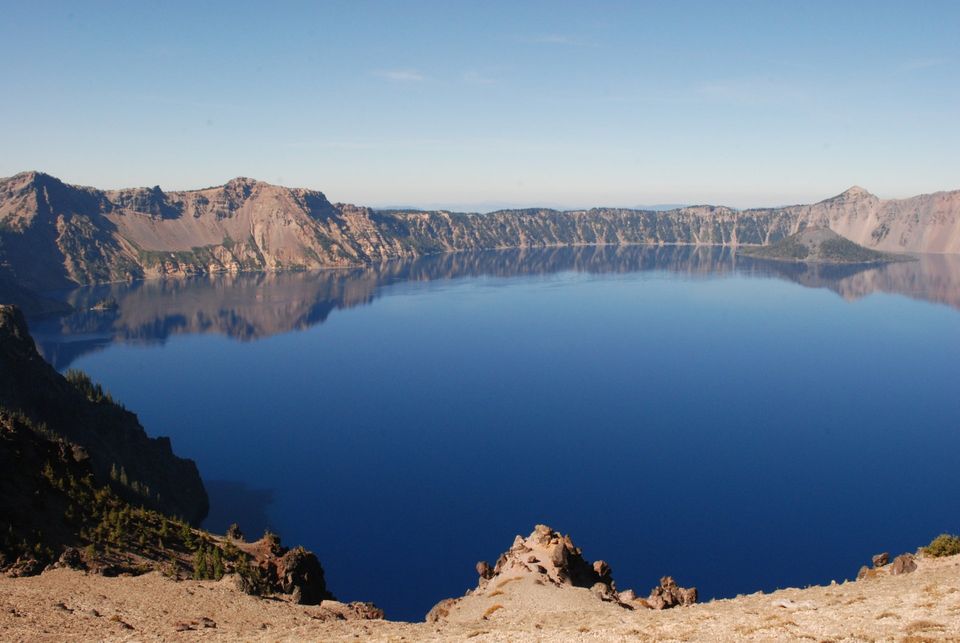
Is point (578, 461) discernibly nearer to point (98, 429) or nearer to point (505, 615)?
point (505, 615)

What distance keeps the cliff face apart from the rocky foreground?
32.9m

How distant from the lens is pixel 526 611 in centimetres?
4375

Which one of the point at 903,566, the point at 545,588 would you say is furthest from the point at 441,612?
the point at 903,566

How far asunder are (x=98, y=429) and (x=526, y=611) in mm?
71111

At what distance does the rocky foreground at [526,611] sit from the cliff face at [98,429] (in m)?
32.9

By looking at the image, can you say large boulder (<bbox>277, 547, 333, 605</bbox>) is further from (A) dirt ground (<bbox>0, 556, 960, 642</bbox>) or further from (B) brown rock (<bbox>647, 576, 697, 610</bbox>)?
(B) brown rock (<bbox>647, 576, 697, 610</bbox>)

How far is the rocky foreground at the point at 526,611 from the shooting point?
3000cm

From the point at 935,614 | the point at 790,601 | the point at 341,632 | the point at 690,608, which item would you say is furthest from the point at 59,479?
the point at 935,614

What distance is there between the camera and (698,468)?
355 ft

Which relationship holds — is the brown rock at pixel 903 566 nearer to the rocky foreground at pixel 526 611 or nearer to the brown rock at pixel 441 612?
the rocky foreground at pixel 526 611

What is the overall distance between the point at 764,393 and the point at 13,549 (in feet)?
489

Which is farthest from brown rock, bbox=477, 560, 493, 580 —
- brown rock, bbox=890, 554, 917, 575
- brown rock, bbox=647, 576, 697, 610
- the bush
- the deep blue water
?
the bush

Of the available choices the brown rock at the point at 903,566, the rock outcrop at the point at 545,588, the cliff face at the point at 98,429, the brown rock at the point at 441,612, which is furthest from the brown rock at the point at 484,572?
the cliff face at the point at 98,429

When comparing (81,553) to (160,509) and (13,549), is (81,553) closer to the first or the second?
(13,549)
